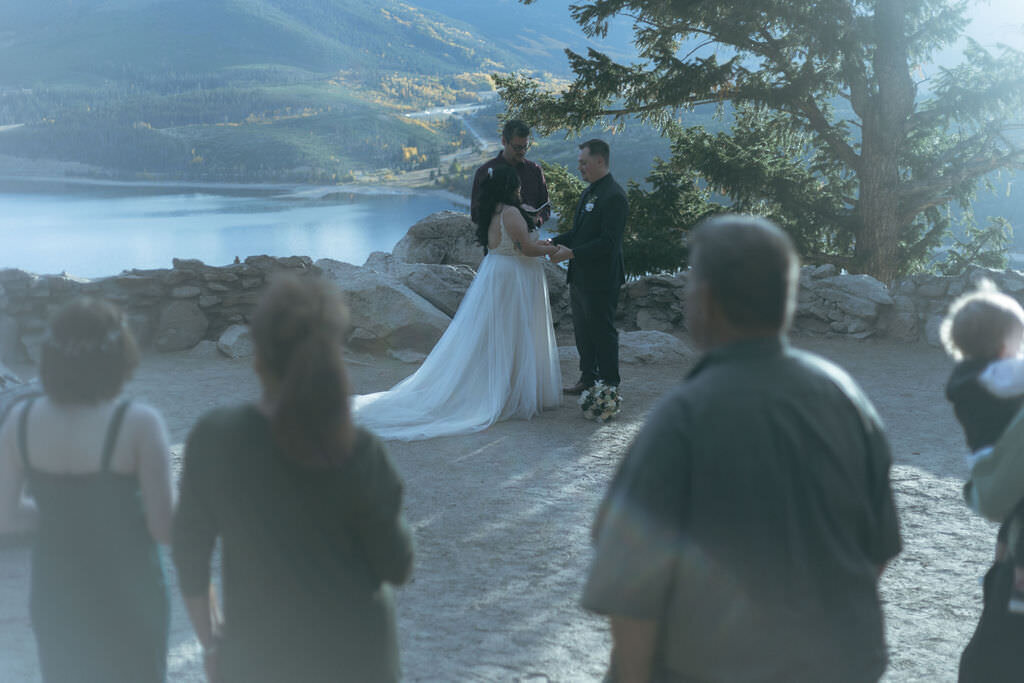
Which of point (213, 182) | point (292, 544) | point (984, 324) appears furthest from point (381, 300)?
point (292, 544)

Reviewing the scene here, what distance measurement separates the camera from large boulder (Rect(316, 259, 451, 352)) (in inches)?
348

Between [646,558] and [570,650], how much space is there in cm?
199

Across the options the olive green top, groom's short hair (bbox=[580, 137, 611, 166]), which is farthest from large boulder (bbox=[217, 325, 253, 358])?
the olive green top

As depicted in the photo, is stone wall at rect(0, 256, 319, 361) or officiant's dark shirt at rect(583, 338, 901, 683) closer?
officiant's dark shirt at rect(583, 338, 901, 683)

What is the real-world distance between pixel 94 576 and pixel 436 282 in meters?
7.84

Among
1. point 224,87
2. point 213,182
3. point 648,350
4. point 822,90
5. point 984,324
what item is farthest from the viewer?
point 224,87

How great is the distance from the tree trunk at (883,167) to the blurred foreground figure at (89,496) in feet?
44.1

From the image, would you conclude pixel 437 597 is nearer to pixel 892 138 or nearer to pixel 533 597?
pixel 533 597

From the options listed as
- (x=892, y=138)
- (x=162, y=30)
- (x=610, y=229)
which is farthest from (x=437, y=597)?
(x=162, y=30)

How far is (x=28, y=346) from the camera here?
818 centimetres

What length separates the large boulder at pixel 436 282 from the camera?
949 cm

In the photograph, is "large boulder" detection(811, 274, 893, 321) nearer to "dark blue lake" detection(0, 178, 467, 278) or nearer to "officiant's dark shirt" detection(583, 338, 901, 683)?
"dark blue lake" detection(0, 178, 467, 278)

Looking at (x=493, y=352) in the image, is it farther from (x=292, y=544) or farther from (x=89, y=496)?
(x=292, y=544)

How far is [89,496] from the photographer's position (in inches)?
69.8
